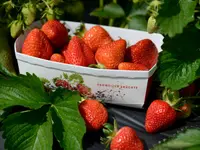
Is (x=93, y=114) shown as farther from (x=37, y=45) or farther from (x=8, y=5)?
(x=8, y=5)

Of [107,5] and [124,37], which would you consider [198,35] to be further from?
[107,5]

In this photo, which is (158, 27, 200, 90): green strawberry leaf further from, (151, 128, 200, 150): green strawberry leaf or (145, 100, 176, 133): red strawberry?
(151, 128, 200, 150): green strawberry leaf

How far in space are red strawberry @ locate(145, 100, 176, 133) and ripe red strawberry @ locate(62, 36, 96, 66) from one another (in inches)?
7.5

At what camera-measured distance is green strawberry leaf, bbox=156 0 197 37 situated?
81 cm

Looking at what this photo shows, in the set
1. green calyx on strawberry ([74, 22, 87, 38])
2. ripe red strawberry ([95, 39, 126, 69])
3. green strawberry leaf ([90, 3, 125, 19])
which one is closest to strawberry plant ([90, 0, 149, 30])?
green strawberry leaf ([90, 3, 125, 19])

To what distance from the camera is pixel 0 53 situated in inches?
44.4

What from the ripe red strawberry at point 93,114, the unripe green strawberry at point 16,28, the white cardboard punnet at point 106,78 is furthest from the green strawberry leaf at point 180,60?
the unripe green strawberry at point 16,28

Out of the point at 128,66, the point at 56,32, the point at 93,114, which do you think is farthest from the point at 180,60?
the point at 56,32

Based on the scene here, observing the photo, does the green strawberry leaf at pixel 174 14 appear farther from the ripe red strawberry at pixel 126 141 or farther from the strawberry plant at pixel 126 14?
the strawberry plant at pixel 126 14

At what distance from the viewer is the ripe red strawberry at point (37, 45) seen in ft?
3.44

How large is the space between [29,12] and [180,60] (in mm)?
404

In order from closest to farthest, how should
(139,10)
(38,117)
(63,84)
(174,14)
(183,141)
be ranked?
(183,141) < (174,14) < (38,117) < (63,84) < (139,10)

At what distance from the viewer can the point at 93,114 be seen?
98 cm

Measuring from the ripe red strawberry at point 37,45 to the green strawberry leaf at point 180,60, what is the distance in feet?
0.94
